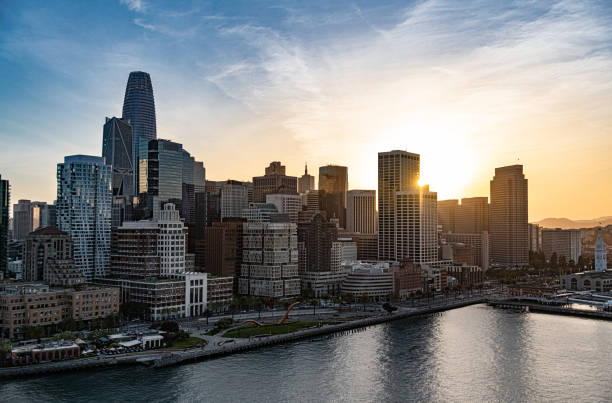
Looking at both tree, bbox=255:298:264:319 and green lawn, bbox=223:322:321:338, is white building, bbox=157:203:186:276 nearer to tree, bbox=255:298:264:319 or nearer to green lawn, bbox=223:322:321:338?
tree, bbox=255:298:264:319

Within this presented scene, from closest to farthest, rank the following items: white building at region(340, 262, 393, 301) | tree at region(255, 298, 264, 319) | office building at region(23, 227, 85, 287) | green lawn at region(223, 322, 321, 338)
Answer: green lawn at region(223, 322, 321, 338) → office building at region(23, 227, 85, 287) → tree at region(255, 298, 264, 319) → white building at region(340, 262, 393, 301)

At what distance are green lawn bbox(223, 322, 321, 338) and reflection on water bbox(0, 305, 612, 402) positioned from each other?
8.14 m

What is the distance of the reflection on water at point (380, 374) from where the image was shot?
8675cm

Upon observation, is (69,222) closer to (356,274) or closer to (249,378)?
(356,274)

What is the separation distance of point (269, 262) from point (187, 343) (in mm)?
76726

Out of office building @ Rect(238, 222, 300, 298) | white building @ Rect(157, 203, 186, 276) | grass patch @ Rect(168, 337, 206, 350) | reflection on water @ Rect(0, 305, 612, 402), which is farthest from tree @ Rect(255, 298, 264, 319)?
grass patch @ Rect(168, 337, 206, 350)

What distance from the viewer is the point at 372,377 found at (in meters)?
96.3

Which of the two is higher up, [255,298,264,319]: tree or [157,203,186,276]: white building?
[157,203,186,276]: white building

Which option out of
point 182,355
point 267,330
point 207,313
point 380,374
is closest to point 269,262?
point 207,313

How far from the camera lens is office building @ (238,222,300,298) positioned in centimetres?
18725

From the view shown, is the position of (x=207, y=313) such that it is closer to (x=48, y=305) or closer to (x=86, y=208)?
(x=48, y=305)

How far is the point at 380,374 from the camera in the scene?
98.2 meters

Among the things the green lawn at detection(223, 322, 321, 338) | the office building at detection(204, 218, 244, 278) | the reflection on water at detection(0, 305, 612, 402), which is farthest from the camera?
the office building at detection(204, 218, 244, 278)

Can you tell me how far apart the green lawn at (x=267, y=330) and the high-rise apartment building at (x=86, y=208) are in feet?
253
